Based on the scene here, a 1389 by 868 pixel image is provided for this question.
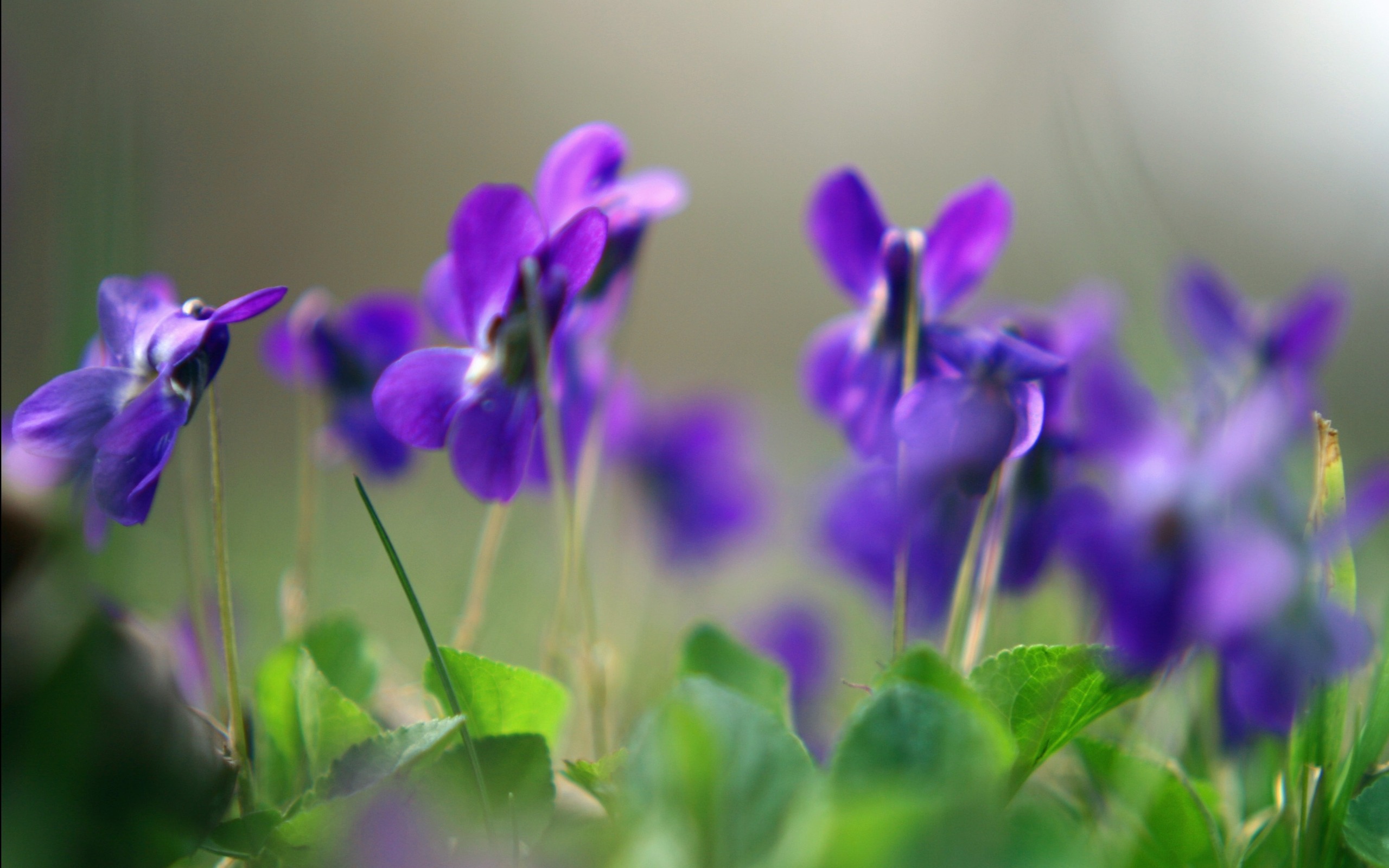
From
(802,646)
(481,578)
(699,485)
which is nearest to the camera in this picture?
(481,578)

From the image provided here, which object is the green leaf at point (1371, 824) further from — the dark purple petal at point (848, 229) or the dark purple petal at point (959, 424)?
the dark purple petal at point (848, 229)

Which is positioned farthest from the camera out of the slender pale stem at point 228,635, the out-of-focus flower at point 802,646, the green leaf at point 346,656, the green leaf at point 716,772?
the out-of-focus flower at point 802,646

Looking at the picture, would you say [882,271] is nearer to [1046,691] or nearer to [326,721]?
[1046,691]

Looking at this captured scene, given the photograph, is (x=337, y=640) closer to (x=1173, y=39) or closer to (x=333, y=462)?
(x=333, y=462)

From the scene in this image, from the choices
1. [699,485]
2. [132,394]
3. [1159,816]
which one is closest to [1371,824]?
[1159,816]

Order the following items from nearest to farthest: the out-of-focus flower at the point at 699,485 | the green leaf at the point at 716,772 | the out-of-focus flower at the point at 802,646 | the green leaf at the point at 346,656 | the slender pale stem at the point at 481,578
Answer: the green leaf at the point at 716,772
the green leaf at the point at 346,656
the slender pale stem at the point at 481,578
the out-of-focus flower at the point at 802,646
the out-of-focus flower at the point at 699,485

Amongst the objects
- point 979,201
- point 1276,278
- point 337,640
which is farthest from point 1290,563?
point 1276,278

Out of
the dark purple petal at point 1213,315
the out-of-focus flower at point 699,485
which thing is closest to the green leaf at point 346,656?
the dark purple petal at point 1213,315
